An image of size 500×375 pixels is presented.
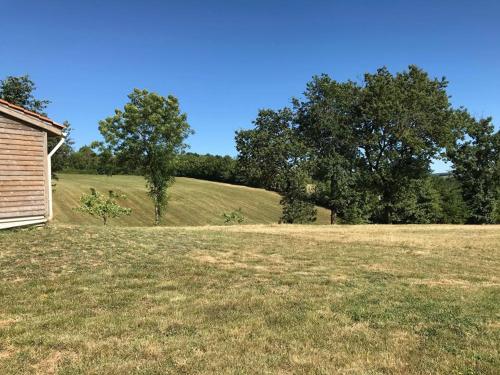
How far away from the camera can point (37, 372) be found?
466cm

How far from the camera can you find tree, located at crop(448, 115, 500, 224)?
51719 millimetres

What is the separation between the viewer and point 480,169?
176ft

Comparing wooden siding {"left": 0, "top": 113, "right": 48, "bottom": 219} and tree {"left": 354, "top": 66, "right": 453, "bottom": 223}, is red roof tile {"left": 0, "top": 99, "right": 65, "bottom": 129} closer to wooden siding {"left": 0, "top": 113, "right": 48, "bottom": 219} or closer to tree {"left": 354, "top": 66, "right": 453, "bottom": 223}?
wooden siding {"left": 0, "top": 113, "right": 48, "bottom": 219}

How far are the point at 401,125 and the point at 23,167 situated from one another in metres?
32.1

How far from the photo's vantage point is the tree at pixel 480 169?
51.7 m

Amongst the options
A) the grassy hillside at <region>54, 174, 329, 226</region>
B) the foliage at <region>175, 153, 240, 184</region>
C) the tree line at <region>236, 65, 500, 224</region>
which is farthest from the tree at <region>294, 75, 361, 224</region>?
the foliage at <region>175, 153, 240, 184</region>

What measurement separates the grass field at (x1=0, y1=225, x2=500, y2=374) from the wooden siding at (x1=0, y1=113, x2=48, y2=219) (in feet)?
5.47

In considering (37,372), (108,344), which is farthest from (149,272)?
(37,372)

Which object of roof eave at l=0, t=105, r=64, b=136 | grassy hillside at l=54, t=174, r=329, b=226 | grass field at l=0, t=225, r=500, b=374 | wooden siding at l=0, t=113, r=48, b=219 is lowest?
grassy hillside at l=54, t=174, r=329, b=226

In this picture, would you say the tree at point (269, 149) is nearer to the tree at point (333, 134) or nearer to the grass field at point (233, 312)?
the tree at point (333, 134)

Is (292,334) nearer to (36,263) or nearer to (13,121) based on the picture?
(36,263)

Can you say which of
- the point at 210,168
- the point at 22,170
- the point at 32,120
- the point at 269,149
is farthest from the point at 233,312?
the point at 210,168

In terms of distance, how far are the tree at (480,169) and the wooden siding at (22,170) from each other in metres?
47.3

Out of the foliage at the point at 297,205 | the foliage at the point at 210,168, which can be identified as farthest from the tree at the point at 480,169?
the foliage at the point at 210,168
